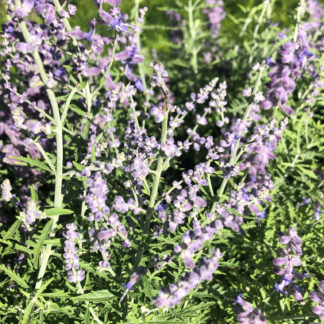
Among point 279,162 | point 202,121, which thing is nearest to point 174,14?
point 279,162

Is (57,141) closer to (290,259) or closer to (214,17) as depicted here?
(290,259)

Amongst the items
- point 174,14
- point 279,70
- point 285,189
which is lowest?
point 285,189

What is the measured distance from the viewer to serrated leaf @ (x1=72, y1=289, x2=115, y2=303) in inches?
71.1

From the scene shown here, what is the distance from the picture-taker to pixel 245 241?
9.26 ft

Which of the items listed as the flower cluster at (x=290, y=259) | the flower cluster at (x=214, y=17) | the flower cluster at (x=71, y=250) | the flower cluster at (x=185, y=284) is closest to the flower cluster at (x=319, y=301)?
the flower cluster at (x=290, y=259)

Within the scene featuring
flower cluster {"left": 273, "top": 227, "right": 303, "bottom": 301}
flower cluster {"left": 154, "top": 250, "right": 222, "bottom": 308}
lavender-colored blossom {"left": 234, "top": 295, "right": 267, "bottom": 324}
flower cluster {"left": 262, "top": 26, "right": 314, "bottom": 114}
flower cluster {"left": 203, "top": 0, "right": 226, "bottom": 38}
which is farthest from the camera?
flower cluster {"left": 203, "top": 0, "right": 226, "bottom": 38}

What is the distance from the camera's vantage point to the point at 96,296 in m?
1.89

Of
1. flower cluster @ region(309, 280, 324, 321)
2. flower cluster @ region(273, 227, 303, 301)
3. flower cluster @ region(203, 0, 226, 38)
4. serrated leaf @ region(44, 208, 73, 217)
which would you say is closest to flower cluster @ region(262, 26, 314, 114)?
flower cluster @ region(273, 227, 303, 301)

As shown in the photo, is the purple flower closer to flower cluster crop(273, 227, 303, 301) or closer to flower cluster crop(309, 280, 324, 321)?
flower cluster crop(273, 227, 303, 301)

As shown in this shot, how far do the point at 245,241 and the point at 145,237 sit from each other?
1.13 m

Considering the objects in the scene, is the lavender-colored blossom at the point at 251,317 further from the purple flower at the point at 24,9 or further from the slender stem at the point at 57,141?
the purple flower at the point at 24,9

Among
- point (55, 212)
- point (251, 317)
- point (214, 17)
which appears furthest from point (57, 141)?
point (214, 17)

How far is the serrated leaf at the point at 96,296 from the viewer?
1807 mm

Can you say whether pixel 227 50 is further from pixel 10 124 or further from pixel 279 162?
pixel 10 124
